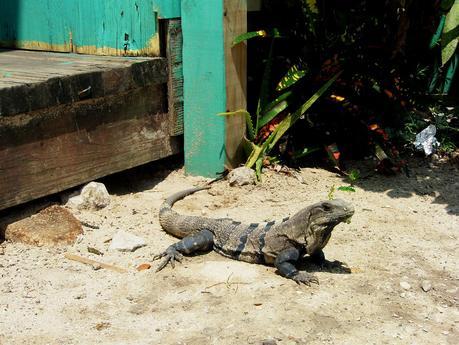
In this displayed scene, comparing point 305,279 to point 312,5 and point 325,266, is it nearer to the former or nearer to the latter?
point 325,266

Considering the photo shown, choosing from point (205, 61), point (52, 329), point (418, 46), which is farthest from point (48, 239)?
point (418, 46)

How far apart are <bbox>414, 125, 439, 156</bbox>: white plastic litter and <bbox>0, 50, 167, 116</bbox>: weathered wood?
2.41 metres

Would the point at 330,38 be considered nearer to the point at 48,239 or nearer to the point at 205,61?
the point at 205,61

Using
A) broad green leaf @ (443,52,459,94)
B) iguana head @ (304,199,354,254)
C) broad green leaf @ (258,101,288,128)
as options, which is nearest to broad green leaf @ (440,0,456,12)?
broad green leaf @ (443,52,459,94)

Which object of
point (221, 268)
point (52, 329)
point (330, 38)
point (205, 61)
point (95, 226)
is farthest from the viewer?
point (330, 38)

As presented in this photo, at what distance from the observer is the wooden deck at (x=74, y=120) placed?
15.7 ft

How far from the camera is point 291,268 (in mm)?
4336

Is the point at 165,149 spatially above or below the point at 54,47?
below

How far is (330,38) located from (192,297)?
3.17 m

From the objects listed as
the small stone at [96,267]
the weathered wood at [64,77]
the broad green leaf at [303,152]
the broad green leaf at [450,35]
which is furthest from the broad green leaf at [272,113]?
the small stone at [96,267]

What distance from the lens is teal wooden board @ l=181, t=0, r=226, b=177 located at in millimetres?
5672

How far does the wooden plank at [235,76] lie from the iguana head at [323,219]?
1693mm

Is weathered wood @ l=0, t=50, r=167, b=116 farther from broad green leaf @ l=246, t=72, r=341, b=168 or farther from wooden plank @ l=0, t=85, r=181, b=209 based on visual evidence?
broad green leaf @ l=246, t=72, r=341, b=168

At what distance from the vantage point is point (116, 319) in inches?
150
